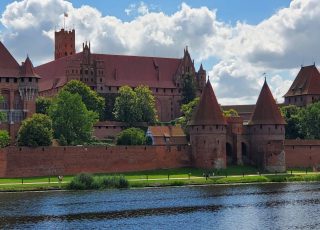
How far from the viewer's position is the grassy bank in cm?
5519

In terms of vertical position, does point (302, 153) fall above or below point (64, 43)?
below

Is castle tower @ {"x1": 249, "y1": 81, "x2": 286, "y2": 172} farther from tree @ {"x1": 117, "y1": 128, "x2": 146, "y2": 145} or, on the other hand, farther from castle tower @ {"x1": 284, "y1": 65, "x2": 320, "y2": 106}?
castle tower @ {"x1": 284, "y1": 65, "x2": 320, "y2": 106}

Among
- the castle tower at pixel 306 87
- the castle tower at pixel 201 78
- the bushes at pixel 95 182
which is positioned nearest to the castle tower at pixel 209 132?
the bushes at pixel 95 182

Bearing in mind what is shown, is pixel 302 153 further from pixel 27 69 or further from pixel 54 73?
pixel 54 73

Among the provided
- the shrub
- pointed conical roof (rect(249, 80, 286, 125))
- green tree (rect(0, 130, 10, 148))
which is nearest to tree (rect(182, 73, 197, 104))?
pointed conical roof (rect(249, 80, 286, 125))

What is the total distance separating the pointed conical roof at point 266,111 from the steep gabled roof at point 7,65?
86.9 feet

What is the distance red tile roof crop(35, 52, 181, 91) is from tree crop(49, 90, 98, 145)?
26.8 m

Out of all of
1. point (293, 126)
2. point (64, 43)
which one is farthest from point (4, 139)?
point (64, 43)

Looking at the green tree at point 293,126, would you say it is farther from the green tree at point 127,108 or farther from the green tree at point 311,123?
the green tree at point 127,108

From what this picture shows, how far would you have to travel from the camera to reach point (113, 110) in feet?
308

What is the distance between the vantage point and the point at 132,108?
292ft

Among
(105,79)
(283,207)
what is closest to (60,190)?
(283,207)

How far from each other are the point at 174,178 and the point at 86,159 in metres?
8.55

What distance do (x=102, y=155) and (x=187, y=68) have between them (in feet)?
149
